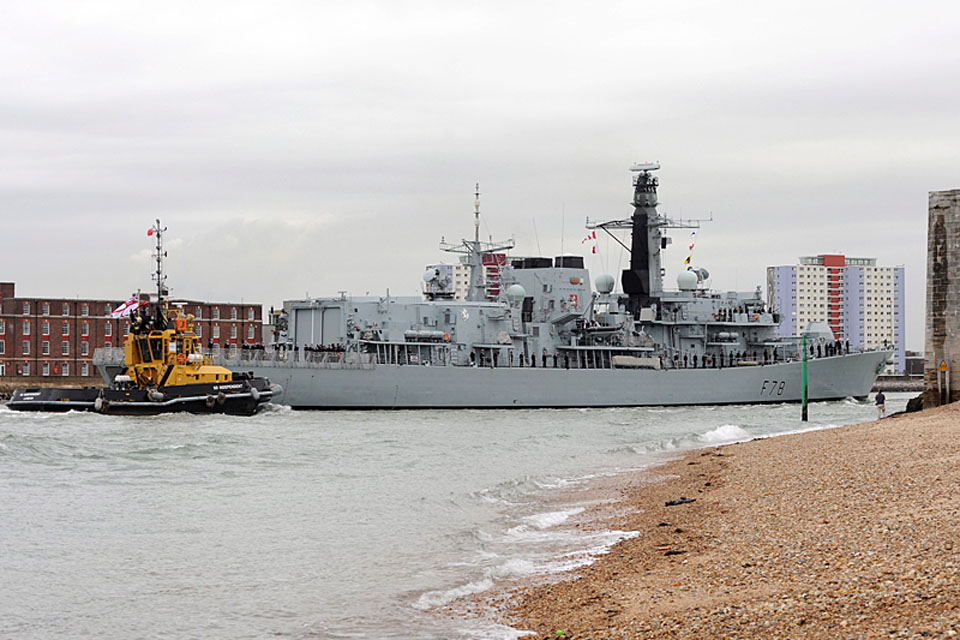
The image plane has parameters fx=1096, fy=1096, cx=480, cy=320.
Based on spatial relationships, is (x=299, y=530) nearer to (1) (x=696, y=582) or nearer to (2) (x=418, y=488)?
(2) (x=418, y=488)

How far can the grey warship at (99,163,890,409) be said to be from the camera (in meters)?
47.5

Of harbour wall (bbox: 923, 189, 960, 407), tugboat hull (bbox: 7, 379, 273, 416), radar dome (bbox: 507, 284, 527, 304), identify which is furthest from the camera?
radar dome (bbox: 507, 284, 527, 304)

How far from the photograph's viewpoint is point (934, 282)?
33.8 meters

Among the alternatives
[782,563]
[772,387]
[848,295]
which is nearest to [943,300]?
[772,387]

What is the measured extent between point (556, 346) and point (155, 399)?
2194cm

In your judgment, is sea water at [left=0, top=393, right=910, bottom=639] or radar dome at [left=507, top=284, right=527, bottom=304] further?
radar dome at [left=507, top=284, right=527, bottom=304]

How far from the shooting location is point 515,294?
179 feet

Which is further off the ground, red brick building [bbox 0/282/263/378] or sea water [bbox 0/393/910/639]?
red brick building [bbox 0/282/263/378]

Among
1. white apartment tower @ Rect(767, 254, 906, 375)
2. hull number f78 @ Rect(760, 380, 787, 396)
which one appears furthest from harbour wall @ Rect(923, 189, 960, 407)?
white apartment tower @ Rect(767, 254, 906, 375)

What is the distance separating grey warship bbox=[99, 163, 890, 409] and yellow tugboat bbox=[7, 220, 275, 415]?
13.8ft

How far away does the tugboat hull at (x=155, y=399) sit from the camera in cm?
3962

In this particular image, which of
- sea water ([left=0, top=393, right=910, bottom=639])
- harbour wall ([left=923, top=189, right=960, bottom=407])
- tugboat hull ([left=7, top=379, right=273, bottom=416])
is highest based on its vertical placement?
harbour wall ([left=923, top=189, right=960, bottom=407])

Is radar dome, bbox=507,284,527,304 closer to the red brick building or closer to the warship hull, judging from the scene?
the warship hull

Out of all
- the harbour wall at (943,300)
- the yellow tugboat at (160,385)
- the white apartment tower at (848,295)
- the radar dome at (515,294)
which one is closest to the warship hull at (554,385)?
the yellow tugboat at (160,385)
